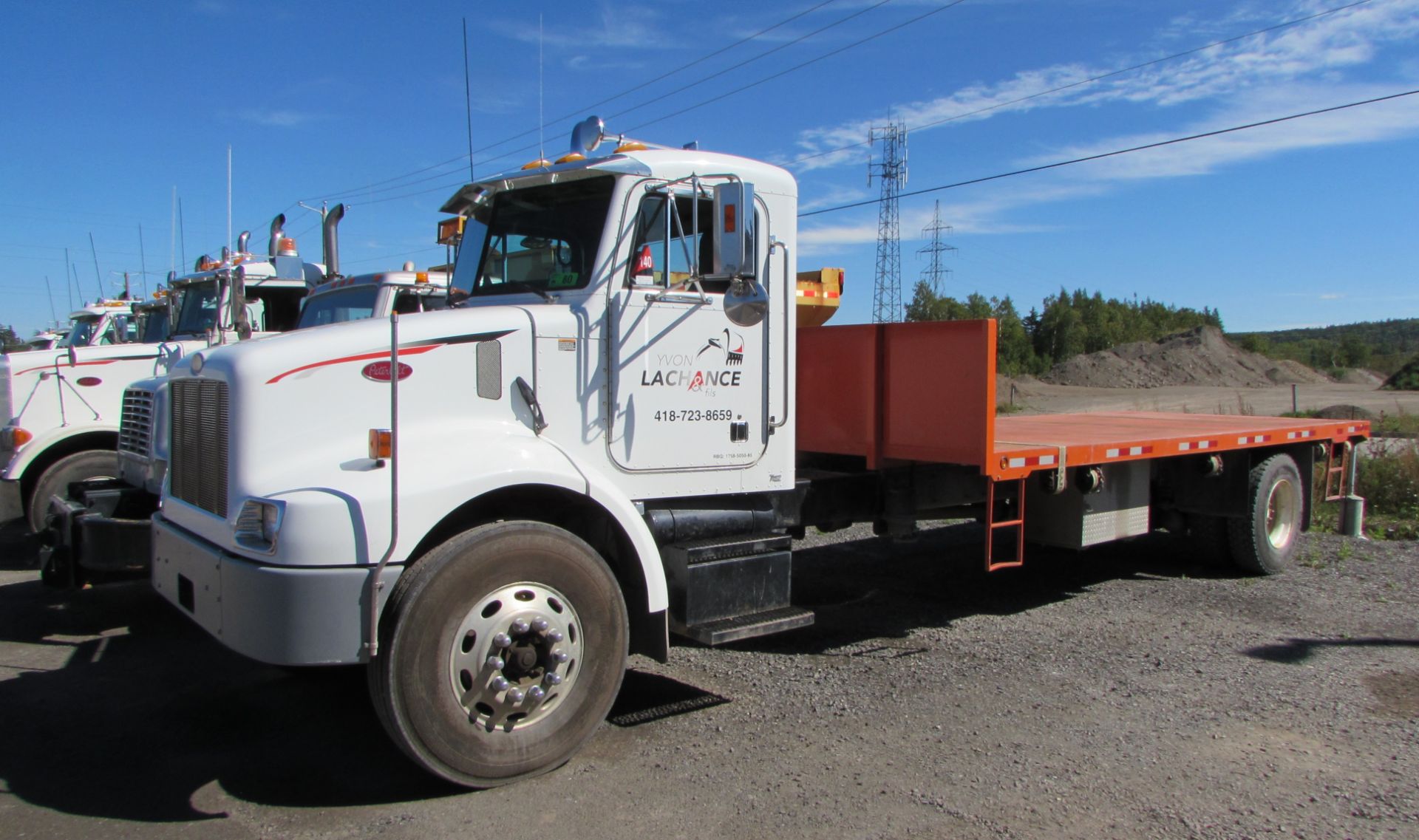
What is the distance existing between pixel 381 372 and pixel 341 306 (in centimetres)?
447

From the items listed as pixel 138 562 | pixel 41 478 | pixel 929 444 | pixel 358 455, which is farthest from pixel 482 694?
pixel 41 478

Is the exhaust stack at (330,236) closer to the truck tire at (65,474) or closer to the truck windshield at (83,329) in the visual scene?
the truck tire at (65,474)

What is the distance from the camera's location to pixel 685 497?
4.79m

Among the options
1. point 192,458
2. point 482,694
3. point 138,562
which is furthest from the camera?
point 138,562

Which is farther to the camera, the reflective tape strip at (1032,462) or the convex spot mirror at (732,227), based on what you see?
the reflective tape strip at (1032,462)

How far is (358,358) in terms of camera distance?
12.9 feet

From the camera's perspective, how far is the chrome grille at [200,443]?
3945 mm

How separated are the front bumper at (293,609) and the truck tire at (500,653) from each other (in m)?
0.14

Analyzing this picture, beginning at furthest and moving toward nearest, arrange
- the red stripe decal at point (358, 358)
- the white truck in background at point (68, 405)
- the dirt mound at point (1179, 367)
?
the dirt mound at point (1179, 367) < the white truck in background at point (68, 405) < the red stripe decal at point (358, 358)

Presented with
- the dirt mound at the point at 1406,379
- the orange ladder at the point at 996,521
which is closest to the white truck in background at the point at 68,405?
the orange ladder at the point at 996,521

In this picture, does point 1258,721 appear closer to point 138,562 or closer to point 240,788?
point 240,788

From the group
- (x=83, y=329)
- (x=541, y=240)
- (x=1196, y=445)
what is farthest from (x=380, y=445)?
(x=83, y=329)

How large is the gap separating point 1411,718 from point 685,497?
3637mm

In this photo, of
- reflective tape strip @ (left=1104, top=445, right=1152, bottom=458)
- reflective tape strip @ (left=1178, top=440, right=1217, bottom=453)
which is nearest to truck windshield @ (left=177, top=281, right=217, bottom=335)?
reflective tape strip @ (left=1104, top=445, right=1152, bottom=458)
